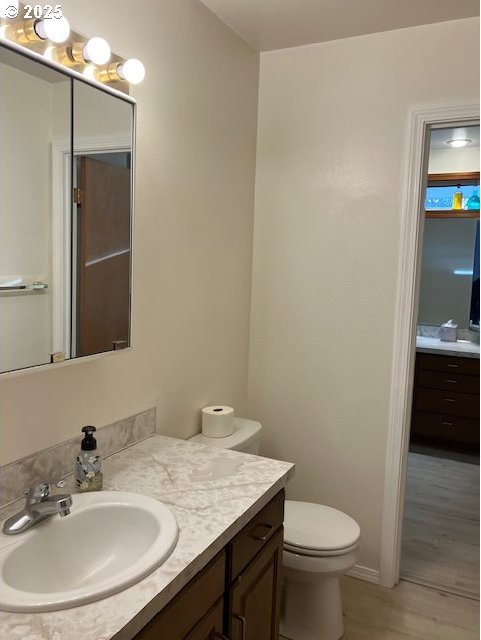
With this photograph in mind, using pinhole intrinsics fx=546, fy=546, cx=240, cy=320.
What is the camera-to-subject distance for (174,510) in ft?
4.59

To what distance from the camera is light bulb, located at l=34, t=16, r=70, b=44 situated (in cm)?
129

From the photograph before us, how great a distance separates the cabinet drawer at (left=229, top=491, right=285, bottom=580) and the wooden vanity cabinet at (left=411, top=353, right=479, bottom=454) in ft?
8.98

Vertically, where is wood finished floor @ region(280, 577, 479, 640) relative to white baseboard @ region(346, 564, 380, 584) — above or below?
below

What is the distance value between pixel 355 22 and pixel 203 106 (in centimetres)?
72

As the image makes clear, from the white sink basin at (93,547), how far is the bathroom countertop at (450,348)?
10.5 feet

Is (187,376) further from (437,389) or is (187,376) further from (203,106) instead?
(437,389)

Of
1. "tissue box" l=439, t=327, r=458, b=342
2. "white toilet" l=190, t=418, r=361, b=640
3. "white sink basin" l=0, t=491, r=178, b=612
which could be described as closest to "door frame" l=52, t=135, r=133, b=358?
"white sink basin" l=0, t=491, r=178, b=612

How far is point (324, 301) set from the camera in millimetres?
2529

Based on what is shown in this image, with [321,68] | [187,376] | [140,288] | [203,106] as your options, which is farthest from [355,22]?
[187,376]

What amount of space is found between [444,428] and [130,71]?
3528 millimetres

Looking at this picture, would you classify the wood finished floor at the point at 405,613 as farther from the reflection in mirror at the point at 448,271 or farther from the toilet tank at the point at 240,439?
the reflection in mirror at the point at 448,271

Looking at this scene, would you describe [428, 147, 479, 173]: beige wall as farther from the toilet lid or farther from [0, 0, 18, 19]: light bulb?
[0, 0, 18, 19]: light bulb

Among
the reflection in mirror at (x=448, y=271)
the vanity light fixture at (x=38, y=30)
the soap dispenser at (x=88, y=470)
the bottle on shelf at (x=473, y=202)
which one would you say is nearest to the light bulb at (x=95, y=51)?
the vanity light fixture at (x=38, y=30)

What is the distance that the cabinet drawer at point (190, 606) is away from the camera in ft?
3.60
